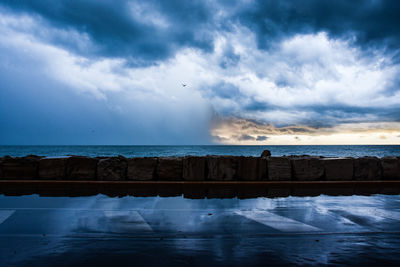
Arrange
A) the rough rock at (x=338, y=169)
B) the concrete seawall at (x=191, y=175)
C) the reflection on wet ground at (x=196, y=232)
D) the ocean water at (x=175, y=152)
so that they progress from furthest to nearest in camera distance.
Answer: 1. the ocean water at (x=175, y=152)
2. the rough rock at (x=338, y=169)
3. the concrete seawall at (x=191, y=175)
4. the reflection on wet ground at (x=196, y=232)

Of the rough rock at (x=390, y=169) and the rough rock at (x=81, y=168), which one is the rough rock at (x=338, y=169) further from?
the rough rock at (x=81, y=168)

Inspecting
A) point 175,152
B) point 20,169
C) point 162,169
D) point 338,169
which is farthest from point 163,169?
point 175,152

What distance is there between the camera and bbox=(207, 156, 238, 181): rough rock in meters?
6.46

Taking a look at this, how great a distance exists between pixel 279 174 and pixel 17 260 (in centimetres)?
543

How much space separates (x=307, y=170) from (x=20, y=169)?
674 centimetres

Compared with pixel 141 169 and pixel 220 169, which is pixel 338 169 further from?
pixel 141 169

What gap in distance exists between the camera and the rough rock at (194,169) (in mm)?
6406

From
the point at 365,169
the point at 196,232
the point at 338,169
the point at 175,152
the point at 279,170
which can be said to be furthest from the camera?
the point at 175,152

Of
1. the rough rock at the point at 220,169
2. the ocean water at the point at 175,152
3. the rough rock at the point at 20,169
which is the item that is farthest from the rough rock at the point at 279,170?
the ocean water at the point at 175,152

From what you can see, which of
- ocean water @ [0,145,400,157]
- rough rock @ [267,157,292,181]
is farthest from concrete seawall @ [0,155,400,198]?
ocean water @ [0,145,400,157]

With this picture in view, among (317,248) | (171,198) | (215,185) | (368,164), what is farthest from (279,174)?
(317,248)

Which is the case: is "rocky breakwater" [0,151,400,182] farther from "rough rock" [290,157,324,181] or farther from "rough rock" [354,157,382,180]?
"rough rock" [354,157,382,180]

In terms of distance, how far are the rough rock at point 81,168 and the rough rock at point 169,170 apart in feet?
4.99

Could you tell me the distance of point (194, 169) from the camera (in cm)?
643
